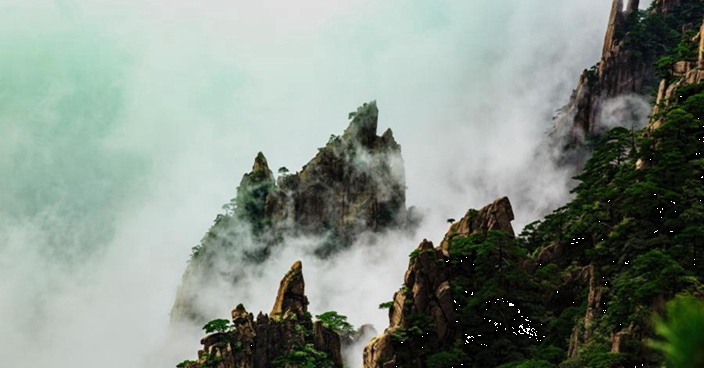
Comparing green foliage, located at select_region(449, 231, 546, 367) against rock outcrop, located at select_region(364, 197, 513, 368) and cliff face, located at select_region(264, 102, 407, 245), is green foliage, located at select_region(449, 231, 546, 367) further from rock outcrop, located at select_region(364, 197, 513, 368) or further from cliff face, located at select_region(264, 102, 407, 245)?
cliff face, located at select_region(264, 102, 407, 245)

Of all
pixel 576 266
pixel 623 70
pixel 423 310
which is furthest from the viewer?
pixel 623 70

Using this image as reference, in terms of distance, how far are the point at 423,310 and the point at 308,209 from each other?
62280mm

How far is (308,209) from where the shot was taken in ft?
366

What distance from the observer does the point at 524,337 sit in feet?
157

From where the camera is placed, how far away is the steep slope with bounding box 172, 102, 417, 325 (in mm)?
110000

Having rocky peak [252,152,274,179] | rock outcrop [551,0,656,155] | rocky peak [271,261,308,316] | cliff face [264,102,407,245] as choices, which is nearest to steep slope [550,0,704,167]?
rock outcrop [551,0,656,155]

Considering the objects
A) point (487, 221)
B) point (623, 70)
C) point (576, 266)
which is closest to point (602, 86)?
point (623, 70)

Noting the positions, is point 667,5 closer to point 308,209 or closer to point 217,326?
point 308,209

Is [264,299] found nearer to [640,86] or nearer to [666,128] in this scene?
[640,86]

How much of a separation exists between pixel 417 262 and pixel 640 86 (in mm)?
50818

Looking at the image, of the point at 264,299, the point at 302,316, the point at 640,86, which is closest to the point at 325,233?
the point at 264,299

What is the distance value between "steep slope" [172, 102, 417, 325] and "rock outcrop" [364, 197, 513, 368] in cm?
5764

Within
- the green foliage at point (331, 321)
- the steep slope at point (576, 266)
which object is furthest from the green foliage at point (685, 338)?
the green foliage at point (331, 321)

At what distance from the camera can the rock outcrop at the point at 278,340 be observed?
198ft
